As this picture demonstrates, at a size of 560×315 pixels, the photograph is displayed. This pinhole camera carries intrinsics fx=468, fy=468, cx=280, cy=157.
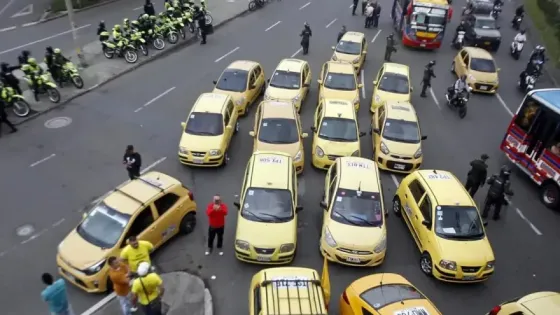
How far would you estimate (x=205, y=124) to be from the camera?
15.2 m

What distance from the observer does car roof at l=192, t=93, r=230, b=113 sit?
612 inches

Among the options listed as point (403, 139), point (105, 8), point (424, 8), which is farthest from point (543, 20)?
point (105, 8)

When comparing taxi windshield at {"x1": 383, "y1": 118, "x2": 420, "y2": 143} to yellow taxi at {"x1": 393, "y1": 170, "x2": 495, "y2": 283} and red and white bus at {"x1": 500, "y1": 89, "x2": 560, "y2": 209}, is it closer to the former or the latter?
yellow taxi at {"x1": 393, "y1": 170, "x2": 495, "y2": 283}

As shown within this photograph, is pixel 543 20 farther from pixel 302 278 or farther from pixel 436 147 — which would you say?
pixel 302 278

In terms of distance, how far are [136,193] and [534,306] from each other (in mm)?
8581

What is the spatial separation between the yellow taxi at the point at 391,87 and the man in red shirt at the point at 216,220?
957 centimetres

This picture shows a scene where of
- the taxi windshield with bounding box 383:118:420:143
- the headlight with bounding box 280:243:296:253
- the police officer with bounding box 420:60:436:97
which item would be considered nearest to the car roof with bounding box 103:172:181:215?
the headlight with bounding box 280:243:296:253

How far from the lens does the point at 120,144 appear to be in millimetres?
16062

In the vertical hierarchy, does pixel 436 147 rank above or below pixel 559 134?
below

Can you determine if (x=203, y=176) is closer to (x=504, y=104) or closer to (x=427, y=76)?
(x=427, y=76)

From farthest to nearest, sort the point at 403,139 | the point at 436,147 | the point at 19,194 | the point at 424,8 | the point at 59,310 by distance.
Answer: the point at 424,8 < the point at 436,147 < the point at 403,139 < the point at 19,194 < the point at 59,310

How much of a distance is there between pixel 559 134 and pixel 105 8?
2760 cm

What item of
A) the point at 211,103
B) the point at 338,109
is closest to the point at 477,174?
the point at 338,109

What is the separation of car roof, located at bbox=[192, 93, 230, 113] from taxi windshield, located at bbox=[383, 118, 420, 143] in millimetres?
5534
